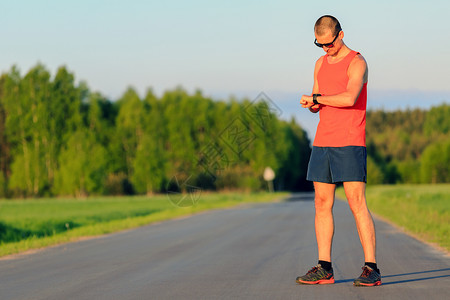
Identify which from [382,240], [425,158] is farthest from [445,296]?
[425,158]

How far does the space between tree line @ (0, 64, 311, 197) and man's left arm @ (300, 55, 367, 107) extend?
5555 cm

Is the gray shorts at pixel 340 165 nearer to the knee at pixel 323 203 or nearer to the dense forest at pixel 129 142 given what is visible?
the knee at pixel 323 203

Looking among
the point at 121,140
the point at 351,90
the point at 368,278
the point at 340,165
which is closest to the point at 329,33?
the point at 351,90

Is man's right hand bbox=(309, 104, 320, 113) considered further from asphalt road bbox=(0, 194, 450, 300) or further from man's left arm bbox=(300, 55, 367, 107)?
asphalt road bbox=(0, 194, 450, 300)

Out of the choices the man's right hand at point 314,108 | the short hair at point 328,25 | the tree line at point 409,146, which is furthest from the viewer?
the tree line at point 409,146

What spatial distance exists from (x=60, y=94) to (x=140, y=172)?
13.4m

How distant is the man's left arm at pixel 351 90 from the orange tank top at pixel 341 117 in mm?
78

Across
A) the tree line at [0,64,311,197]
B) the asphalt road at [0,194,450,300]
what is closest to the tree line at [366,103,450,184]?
the tree line at [0,64,311,197]

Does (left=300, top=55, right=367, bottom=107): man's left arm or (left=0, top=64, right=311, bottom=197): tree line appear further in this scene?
(left=0, top=64, right=311, bottom=197): tree line

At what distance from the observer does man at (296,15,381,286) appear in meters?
5.59

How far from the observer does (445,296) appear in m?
5.00

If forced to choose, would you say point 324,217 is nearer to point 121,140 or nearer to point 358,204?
point 358,204

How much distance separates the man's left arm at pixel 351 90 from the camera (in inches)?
218

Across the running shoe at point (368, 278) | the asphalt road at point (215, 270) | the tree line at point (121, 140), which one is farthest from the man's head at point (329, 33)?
the tree line at point (121, 140)
